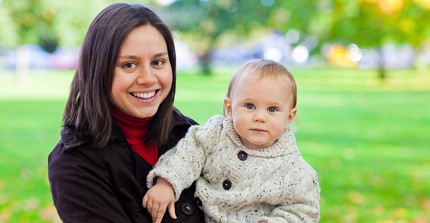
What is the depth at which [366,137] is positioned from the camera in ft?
41.1

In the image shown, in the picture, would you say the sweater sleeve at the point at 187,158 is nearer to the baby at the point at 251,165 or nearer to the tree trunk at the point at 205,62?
the baby at the point at 251,165

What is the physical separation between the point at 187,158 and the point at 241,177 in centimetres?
24

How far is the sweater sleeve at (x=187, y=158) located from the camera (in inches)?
97.0

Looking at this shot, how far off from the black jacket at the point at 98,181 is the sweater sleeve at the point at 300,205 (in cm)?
37

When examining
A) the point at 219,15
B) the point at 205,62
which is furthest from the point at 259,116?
the point at 205,62

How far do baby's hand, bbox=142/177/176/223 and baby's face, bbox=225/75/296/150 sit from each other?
0.39 meters

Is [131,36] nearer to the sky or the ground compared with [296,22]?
nearer to the ground

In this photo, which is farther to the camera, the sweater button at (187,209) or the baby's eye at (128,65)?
the sweater button at (187,209)

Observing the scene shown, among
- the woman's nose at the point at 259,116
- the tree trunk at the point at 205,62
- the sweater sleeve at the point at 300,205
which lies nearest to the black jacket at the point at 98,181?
the sweater sleeve at the point at 300,205

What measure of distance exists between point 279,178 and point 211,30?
38.7 m

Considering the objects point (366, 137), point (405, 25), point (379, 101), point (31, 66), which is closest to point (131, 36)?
point (366, 137)

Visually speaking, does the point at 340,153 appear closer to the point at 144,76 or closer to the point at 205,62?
the point at 144,76

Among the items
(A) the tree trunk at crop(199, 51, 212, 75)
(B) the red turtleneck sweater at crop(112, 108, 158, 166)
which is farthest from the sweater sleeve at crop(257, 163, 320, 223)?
(A) the tree trunk at crop(199, 51, 212, 75)

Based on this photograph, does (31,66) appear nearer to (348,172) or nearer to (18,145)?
(18,145)
